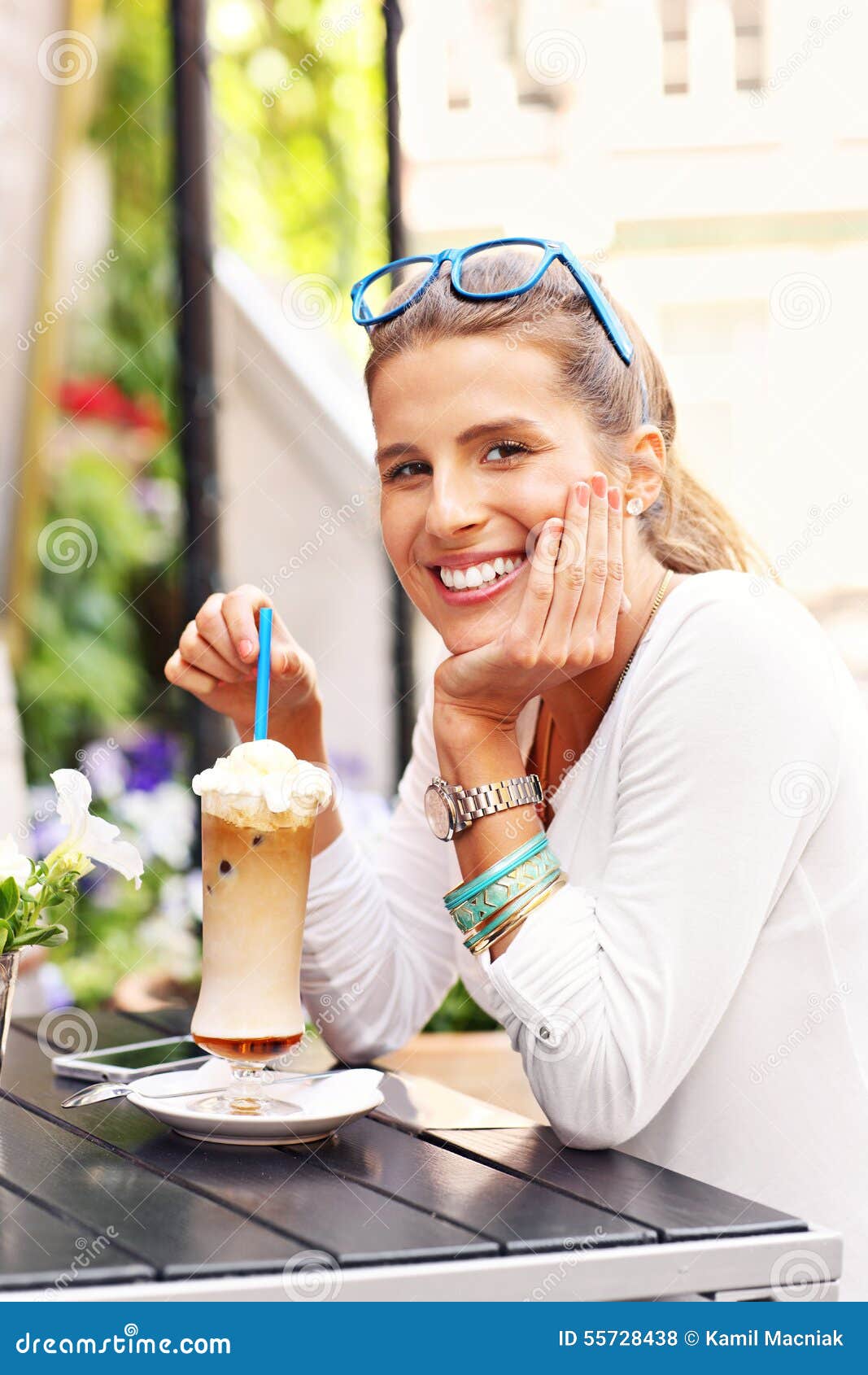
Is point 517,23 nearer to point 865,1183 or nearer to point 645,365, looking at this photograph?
point 645,365

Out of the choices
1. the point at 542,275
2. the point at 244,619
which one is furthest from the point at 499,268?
the point at 244,619

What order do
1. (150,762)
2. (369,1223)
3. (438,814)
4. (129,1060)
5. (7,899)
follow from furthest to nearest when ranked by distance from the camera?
1. (150,762)
2. (129,1060)
3. (438,814)
4. (7,899)
5. (369,1223)

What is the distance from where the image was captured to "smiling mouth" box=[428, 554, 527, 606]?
1.84m

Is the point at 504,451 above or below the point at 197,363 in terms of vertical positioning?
below

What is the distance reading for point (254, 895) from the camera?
1.53m

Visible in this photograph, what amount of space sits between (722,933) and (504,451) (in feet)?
2.12

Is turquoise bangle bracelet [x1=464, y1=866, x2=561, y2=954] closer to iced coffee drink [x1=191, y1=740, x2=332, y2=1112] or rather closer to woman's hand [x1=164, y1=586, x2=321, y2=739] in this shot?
iced coffee drink [x1=191, y1=740, x2=332, y2=1112]

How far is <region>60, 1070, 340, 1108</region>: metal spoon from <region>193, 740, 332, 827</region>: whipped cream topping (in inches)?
12.3

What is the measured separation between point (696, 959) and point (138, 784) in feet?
10.3

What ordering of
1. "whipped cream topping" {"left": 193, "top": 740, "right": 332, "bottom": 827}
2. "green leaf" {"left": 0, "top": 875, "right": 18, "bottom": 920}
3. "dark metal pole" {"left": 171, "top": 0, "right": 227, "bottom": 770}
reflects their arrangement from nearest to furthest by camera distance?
1. "green leaf" {"left": 0, "top": 875, "right": 18, "bottom": 920}
2. "whipped cream topping" {"left": 193, "top": 740, "right": 332, "bottom": 827}
3. "dark metal pole" {"left": 171, "top": 0, "right": 227, "bottom": 770}

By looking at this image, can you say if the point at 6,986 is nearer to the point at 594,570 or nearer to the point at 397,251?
the point at 594,570

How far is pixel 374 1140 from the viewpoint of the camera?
153 cm

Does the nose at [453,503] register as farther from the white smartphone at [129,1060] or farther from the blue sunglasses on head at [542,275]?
the white smartphone at [129,1060]

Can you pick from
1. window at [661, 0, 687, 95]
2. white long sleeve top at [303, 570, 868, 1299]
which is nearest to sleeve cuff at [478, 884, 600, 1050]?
white long sleeve top at [303, 570, 868, 1299]
